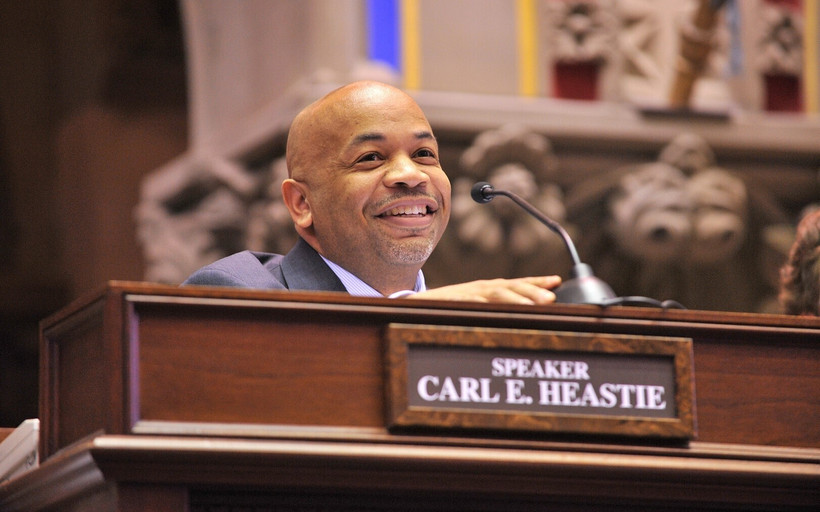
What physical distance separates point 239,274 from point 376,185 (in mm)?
345

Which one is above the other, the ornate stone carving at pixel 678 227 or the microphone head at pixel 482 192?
the ornate stone carving at pixel 678 227

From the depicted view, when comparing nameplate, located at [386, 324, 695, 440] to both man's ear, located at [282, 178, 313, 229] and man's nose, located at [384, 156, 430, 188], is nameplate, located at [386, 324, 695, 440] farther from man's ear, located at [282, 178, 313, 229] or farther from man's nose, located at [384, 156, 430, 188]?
man's ear, located at [282, 178, 313, 229]

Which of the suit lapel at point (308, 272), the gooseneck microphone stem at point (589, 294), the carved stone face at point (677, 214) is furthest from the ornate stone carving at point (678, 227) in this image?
the gooseneck microphone stem at point (589, 294)

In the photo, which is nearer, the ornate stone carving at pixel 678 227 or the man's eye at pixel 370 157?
the man's eye at pixel 370 157

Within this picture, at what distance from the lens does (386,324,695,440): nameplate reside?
2.08m

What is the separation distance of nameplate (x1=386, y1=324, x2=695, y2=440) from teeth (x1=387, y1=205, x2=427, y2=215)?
728 millimetres

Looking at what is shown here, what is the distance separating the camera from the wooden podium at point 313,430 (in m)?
1.99

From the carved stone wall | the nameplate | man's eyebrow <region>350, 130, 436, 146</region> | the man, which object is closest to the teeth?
the man

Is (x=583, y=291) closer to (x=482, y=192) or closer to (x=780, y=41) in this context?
(x=482, y=192)

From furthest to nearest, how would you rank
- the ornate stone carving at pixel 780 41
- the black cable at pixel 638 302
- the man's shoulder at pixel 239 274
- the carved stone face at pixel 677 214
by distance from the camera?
the ornate stone carving at pixel 780 41
the carved stone face at pixel 677 214
the man's shoulder at pixel 239 274
the black cable at pixel 638 302

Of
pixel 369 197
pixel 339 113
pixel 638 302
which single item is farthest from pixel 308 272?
pixel 638 302

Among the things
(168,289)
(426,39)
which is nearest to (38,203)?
(426,39)

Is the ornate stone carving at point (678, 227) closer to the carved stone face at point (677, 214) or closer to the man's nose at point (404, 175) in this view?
the carved stone face at point (677, 214)

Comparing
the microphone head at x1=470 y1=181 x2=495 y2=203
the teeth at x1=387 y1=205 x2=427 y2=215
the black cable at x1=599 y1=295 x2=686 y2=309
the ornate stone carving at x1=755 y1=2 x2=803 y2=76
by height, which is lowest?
the black cable at x1=599 y1=295 x2=686 y2=309
